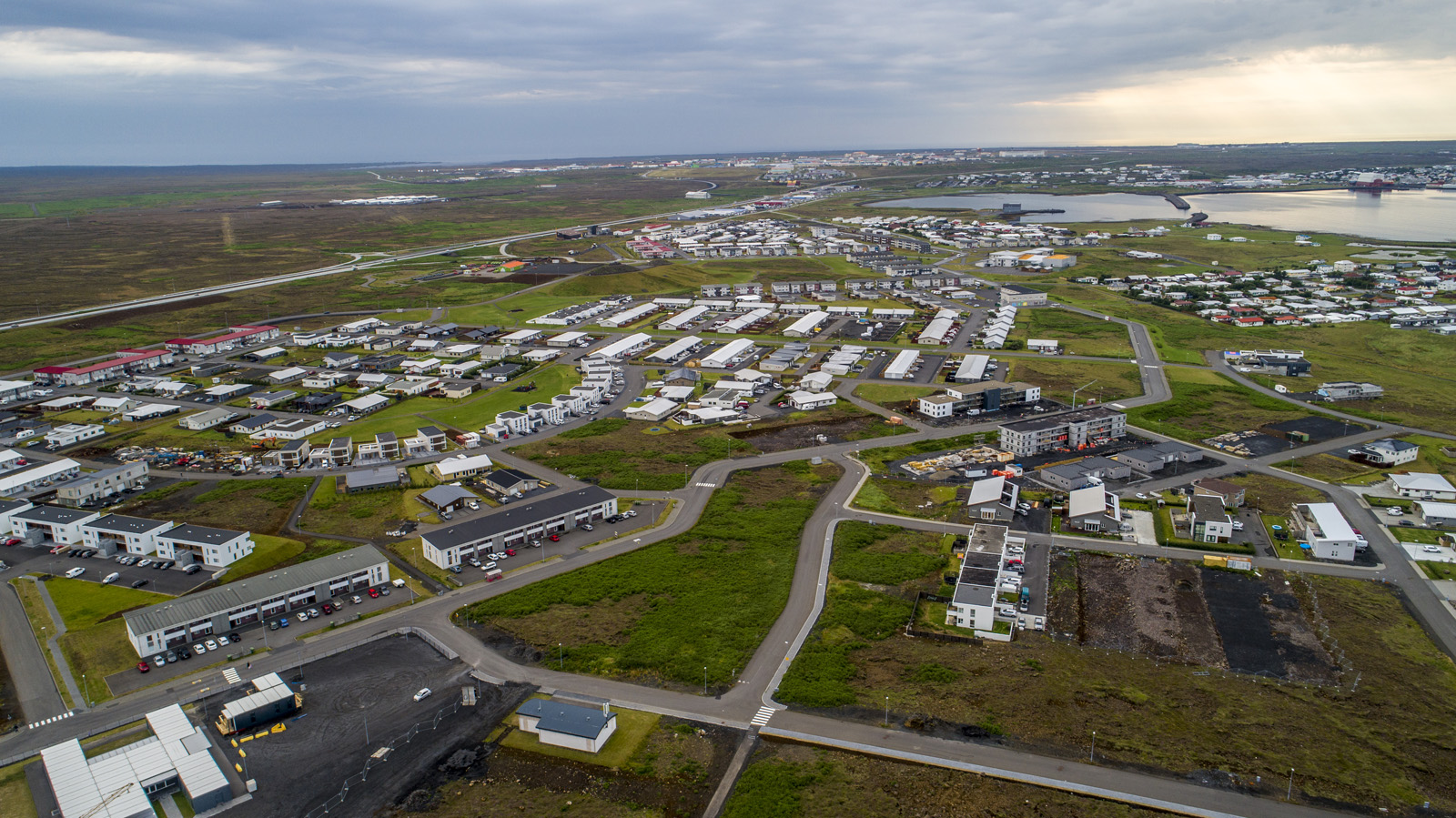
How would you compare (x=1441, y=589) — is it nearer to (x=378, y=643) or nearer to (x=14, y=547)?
(x=378, y=643)

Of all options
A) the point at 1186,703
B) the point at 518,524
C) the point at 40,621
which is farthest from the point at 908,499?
the point at 40,621

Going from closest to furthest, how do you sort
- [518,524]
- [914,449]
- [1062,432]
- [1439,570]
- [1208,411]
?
1. [1439,570]
2. [518,524]
3. [1062,432]
4. [914,449]
5. [1208,411]

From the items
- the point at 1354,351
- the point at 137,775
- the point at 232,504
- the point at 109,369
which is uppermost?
the point at 109,369

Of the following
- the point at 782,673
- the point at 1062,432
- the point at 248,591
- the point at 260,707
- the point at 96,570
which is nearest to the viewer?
the point at 260,707

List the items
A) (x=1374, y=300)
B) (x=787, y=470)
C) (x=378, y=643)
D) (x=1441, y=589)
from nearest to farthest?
1. (x=378, y=643)
2. (x=1441, y=589)
3. (x=787, y=470)
4. (x=1374, y=300)

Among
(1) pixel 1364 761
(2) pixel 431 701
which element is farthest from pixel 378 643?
(1) pixel 1364 761

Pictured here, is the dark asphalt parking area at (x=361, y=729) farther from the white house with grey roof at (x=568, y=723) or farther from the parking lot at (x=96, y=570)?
the parking lot at (x=96, y=570)

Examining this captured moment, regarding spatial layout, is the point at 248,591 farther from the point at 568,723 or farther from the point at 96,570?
the point at 568,723
